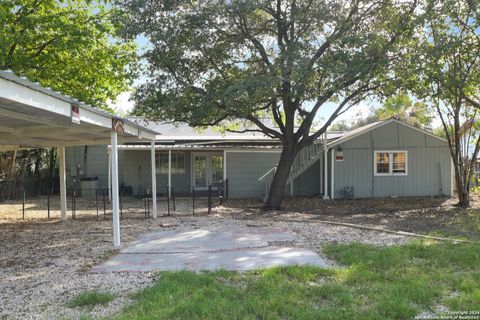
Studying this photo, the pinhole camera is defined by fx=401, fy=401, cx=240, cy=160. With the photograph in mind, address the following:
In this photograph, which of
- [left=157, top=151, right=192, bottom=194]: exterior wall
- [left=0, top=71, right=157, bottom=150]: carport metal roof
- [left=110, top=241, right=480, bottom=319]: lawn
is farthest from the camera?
[left=157, top=151, right=192, bottom=194]: exterior wall

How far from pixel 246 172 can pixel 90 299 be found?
1453 centimetres

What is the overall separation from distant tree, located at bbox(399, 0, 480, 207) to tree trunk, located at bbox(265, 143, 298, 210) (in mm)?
4357

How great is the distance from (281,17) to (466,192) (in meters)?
8.75

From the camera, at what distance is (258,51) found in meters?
13.0

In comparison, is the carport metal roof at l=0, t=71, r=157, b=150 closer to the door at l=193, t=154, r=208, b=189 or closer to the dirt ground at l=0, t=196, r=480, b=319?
the dirt ground at l=0, t=196, r=480, b=319

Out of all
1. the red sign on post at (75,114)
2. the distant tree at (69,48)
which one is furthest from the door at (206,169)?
the red sign on post at (75,114)

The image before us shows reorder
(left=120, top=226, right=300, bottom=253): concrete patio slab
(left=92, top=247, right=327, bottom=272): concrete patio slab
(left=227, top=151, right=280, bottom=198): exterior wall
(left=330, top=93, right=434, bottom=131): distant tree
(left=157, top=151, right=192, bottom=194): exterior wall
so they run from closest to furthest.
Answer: (left=92, top=247, right=327, bottom=272): concrete patio slab → (left=120, top=226, right=300, bottom=253): concrete patio slab → (left=227, top=151, right=280, bottom=198): exterior wall → (left=157, top=151, right=192, bottom=194): exterior wall → (left=330, top=93, right=434, bottom=131): distant tree

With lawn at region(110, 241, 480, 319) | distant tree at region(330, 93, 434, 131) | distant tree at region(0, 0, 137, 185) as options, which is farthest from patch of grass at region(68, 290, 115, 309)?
distant tree at region(330, 93, 434, 131)

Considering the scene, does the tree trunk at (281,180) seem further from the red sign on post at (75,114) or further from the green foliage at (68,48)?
the red sign on post at (75,114)

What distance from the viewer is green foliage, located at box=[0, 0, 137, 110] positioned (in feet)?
39.0

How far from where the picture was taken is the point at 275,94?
11703 mm

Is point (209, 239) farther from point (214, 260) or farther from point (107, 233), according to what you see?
point (107, 233)

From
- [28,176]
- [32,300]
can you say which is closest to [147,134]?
[32,300]

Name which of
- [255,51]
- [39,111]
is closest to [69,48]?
[255,51]
